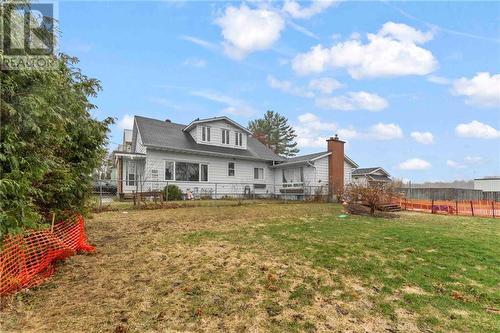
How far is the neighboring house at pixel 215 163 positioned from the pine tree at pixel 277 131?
26.0 m

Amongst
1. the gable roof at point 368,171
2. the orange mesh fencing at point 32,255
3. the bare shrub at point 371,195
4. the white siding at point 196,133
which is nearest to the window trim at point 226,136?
the white siding at point 196,133

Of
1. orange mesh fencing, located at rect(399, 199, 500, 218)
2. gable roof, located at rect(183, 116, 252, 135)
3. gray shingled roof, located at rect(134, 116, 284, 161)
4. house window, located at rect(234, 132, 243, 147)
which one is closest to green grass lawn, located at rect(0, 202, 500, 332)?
orange mesh fencing, located at rect(399, 199, 500, 218)

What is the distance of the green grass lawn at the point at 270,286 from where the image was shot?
3277 mm

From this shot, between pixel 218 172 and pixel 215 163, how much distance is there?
699mm

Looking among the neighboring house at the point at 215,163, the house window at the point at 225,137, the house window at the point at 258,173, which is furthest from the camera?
the house window at the point at 258,173

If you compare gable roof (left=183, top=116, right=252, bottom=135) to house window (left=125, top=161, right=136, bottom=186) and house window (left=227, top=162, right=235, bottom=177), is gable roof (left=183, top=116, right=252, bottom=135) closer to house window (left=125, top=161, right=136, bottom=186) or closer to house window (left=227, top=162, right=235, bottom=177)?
house window (left=227, top=162, right=235, bottom=177)

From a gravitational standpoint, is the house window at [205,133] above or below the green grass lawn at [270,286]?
above

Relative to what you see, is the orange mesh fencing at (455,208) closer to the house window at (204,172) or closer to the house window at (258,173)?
the house window at (258,173)

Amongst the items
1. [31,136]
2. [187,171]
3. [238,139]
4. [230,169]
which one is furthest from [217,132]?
[31,136]

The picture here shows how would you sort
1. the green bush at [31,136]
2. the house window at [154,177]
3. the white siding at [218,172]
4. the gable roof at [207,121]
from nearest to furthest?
1. the green bush at [31,136]
2. the house window at [154,177]
3. the white siding at [218,172]
4. the gable roof at [207,121]

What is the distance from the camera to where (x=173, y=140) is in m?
20.4

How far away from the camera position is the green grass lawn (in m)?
3.28

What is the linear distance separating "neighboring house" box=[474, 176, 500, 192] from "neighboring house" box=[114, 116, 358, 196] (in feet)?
60.9

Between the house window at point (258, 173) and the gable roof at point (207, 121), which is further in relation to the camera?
the house window at point (258, 173)
